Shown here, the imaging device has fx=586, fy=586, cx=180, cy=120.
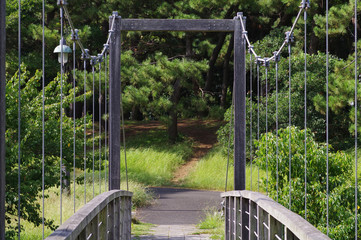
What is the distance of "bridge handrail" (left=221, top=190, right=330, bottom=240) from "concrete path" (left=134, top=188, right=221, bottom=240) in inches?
42.9

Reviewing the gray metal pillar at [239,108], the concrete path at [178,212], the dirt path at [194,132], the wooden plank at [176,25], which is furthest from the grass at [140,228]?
the dirt path at [194,132]

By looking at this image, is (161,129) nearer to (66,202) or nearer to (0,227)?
(66,202)

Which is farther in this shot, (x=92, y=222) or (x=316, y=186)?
(x=316, y=186)

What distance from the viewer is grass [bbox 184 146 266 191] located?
14.0m

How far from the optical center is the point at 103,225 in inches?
147

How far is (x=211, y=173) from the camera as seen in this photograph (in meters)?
14.8

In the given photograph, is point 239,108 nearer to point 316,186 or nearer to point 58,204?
point 316,186

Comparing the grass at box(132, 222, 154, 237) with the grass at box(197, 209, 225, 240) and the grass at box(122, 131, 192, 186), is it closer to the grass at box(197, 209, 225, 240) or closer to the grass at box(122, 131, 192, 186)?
the grass at box(197, 209, 225, 240)

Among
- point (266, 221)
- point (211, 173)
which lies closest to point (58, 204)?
point (266, 221)

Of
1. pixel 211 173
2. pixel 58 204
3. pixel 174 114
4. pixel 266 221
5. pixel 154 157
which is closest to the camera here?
pixel 266 221

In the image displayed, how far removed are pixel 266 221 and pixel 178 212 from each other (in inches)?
274

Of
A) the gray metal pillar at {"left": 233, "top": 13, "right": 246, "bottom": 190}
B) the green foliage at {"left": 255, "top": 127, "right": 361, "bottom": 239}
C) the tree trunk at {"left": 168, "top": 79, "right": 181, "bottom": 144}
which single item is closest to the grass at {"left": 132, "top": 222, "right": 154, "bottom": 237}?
the green foliage at {"left": 255, "top": 127, "right": 361, "bottom": 239}

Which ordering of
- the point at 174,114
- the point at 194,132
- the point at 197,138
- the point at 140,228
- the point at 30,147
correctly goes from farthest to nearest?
the point at 194,132
the point at 197,138
the point at 174,114
the point at 140,228
the point at 30,147

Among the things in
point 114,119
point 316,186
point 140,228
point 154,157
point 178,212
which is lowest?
point 178,212
